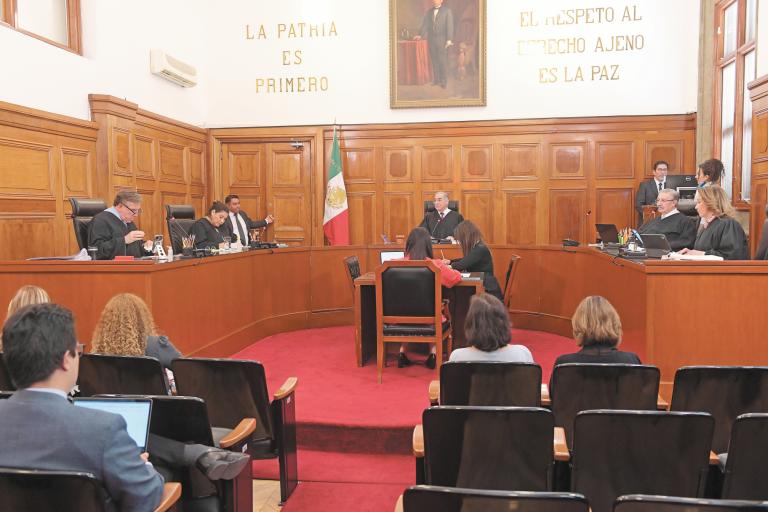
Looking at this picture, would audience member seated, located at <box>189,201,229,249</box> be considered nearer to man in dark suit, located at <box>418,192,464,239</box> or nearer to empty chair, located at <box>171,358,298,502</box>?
man in dark suit, located at <box>418,192,464,239</box>

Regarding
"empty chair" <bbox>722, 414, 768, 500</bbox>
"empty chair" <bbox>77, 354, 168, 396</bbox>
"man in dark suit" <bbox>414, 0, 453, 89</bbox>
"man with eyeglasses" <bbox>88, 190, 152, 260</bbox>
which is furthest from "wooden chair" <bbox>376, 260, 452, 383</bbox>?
"man in dark suit" <bbox>414, 0, 453, 89</bbox>

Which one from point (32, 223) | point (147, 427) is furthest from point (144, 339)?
point (32, 223)

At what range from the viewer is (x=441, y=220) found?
27.1ft

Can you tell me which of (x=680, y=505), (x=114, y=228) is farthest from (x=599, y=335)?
(x=114, y=228)

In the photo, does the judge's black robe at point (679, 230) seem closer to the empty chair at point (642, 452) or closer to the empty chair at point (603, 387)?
the empty chair at point (603, 387)

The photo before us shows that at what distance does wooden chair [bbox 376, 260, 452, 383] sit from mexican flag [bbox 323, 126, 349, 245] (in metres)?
4.36

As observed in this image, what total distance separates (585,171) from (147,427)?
821 centimetres

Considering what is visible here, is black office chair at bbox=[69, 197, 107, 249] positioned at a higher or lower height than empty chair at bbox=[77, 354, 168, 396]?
higher

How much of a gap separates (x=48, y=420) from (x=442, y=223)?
677cm

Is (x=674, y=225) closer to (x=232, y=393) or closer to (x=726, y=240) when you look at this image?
(x=726, y=240)

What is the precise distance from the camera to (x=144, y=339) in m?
3.03

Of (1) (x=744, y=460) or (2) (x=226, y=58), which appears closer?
(1) (x=744, y=460)

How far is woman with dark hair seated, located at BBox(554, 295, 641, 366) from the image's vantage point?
9.80 feet

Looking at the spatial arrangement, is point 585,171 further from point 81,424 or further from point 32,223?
point 81,424
